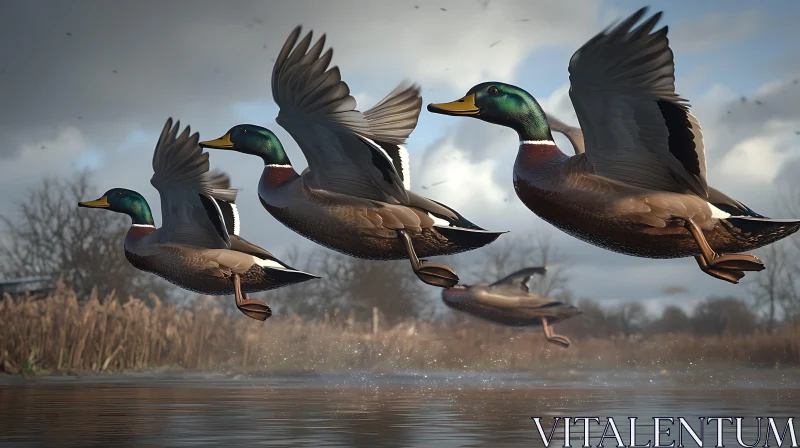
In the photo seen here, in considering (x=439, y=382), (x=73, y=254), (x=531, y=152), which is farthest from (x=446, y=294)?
(x=73, y=254)

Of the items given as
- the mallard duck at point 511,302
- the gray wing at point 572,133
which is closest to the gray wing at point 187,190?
the gray wing at point 572,133

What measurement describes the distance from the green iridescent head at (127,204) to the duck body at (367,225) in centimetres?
215

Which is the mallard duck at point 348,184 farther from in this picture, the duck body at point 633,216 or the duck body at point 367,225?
the duck body at point 633,216

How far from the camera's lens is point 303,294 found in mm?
23609

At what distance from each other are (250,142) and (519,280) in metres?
9.30

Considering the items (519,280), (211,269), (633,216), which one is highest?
(519,280)

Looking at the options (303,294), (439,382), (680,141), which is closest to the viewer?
(680,141)

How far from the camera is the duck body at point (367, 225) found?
5.71 m

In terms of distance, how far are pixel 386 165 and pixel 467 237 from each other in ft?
2.26

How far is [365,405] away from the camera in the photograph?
11.6 metres

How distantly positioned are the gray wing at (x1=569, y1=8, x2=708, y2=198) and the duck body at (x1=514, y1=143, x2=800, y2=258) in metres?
0.09

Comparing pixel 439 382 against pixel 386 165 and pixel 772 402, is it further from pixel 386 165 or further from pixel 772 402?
pixel 386 165

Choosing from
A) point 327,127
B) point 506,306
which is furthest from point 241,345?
point 327,127

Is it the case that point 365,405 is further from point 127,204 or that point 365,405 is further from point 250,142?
point 250,142
